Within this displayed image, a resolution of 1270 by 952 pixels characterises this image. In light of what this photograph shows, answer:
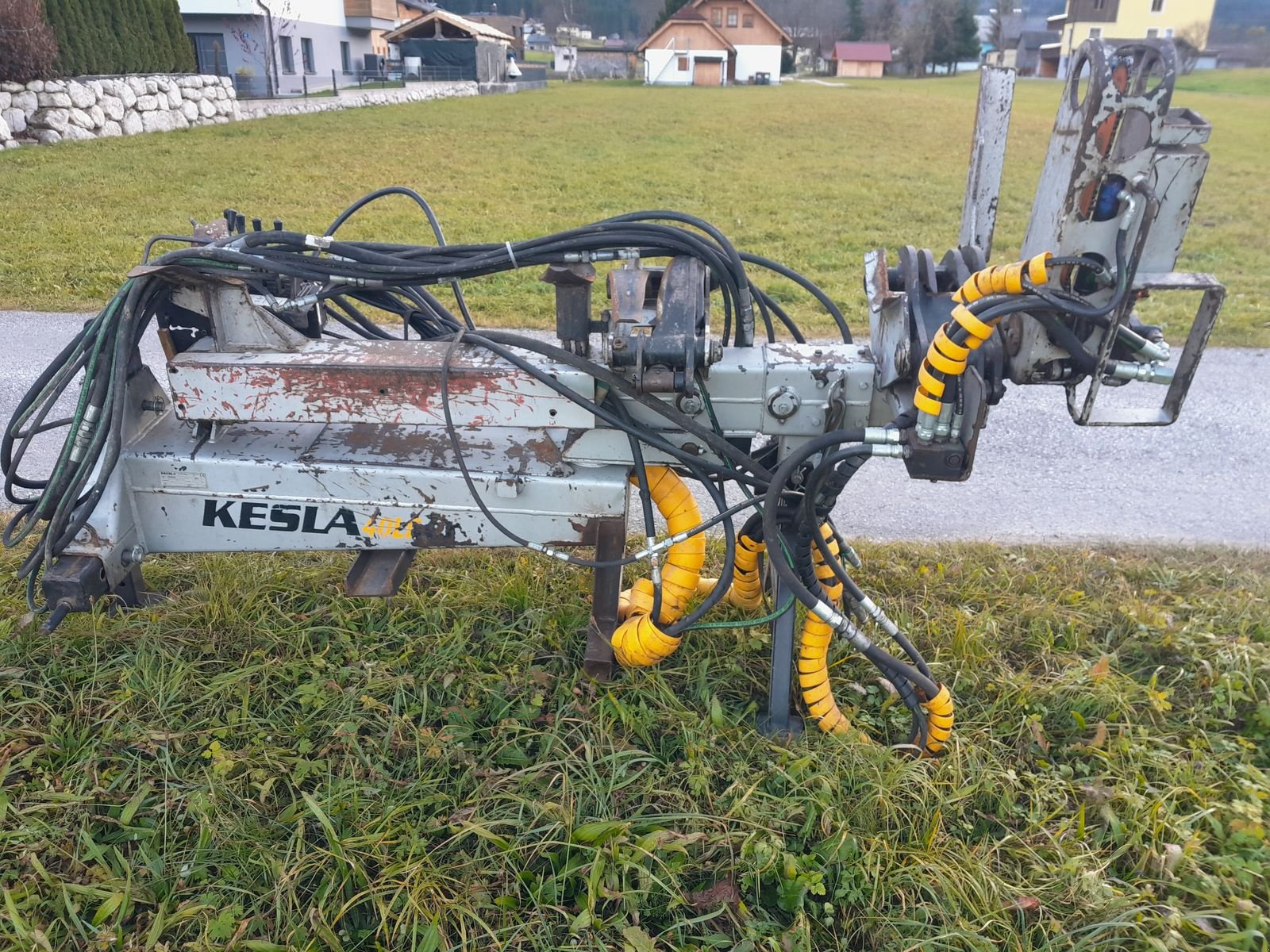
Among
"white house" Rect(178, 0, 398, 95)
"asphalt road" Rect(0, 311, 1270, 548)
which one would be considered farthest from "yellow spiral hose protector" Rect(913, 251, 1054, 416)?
"white house" Rect(178, 0, 398, 95)

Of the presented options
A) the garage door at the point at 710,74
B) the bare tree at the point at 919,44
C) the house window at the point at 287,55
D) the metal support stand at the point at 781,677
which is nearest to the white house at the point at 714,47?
the garage door at the point at 710,74

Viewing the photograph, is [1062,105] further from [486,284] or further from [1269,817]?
[486,284]

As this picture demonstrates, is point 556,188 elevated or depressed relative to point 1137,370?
depressed

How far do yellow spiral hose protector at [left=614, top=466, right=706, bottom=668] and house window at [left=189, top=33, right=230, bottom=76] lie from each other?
31.8 m

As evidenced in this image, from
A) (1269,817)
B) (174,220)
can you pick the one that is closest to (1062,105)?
(1269,817)

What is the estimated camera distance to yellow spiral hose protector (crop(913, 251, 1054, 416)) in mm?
1744

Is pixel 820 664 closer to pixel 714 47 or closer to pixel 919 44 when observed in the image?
pixel 714 47

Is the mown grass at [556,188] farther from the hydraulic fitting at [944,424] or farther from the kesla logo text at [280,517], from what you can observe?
the hydraulic fitting at [944,424]

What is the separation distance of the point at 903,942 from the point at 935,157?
48.0 feet

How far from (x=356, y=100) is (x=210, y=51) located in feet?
28.0

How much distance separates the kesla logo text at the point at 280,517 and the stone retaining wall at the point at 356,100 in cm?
1951

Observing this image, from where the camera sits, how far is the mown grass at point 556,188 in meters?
6.95

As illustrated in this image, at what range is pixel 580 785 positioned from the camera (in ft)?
7.60

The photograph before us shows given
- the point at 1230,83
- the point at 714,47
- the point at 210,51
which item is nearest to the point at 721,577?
the point at 210,51
